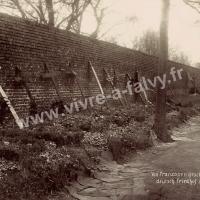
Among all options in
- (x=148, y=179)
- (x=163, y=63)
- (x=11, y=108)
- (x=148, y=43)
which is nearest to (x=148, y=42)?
(x=148, y=43)

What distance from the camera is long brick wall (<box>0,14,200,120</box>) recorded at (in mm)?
12516

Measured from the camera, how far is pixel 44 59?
14312 millimetres

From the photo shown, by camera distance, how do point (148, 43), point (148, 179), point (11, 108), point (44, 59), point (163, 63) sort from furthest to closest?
point (148, 43)
point (44, 59)
point (163, 63)
point (11, 108)
point (148, 179)

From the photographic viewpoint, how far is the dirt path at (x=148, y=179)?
282 inches

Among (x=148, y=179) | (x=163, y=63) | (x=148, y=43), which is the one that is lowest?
(x=148, y=179)

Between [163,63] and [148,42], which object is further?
[148,42]

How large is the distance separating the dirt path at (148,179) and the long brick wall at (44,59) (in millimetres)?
4252

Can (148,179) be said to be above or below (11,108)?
below

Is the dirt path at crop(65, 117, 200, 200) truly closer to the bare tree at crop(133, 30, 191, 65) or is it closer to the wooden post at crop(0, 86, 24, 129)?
the wooden post at crop(0, 86, 24, 129)

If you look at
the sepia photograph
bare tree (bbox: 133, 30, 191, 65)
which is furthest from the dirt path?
bare tree (bbox: 133, 30, 191, 65)

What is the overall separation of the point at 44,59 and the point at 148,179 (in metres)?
7.38

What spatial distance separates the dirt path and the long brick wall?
4.25m

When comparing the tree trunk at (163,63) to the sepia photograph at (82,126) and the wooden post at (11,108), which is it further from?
the wooden post at (11,108)

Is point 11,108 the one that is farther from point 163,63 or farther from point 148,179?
point 163,63
